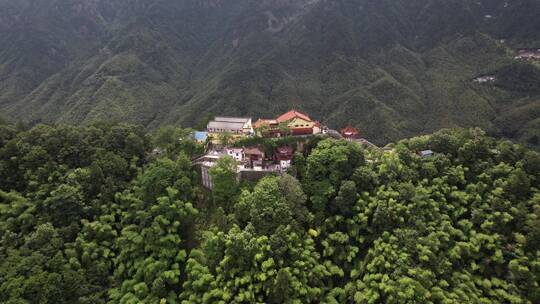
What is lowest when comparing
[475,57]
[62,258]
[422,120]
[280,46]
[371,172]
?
[62,258]

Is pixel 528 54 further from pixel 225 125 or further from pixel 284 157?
pixel 284 157

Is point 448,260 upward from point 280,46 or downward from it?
downward

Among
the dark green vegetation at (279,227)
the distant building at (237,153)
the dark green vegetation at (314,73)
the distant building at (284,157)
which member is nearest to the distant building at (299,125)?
the distant building at (284,157)

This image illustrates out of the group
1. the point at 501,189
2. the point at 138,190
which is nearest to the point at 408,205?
the point at 501,189

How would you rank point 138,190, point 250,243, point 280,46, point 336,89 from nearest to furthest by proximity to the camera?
1. point 250,243
2. point 138,190
3. point 336,89
4. point 280,46

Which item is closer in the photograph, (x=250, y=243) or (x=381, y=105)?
(x=250, y=243)

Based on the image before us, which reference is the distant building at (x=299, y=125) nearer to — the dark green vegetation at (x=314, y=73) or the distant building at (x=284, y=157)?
the distant building at (x=284, y=157)

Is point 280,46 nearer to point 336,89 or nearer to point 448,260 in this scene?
point 336,89
